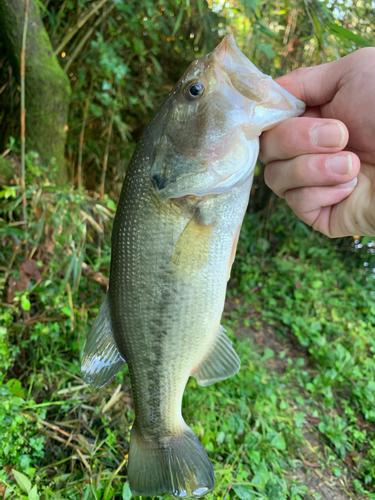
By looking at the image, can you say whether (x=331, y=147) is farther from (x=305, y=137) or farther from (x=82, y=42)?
(x=82, y=42)

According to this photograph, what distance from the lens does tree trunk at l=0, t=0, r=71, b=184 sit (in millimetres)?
2146

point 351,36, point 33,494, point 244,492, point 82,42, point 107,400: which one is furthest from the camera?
point 82,42

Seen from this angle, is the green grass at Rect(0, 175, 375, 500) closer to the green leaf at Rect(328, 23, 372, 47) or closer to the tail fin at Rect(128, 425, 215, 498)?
the tail fin at Rect(128, 425, 215, 498)

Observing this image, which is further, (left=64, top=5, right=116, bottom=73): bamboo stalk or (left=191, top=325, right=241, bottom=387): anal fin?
(left=64, top=5, right=116, bottom=73): bamboo stalk

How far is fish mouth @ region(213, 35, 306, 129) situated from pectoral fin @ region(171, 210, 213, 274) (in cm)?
37

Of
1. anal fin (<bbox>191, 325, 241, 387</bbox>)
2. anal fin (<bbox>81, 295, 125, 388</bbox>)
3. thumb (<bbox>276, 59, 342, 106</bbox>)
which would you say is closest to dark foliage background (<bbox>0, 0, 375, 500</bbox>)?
thumb (<bbox>276, 59, 342, 106</bbox>)

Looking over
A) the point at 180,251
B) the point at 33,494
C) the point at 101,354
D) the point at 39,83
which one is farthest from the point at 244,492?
the point at 39,83

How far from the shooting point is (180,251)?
108 centimetres

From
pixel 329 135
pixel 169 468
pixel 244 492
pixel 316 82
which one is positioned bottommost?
pixel 244 492

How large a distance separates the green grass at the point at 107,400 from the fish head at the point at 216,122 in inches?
55.6

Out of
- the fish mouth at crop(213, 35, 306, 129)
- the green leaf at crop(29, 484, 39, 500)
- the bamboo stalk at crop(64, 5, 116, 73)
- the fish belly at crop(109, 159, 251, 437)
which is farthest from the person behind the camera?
the bamboo stalk at crop(64, 5, 116, 73)

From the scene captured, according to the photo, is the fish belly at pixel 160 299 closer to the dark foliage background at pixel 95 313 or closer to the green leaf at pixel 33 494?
the green leaf at pixel 33 494

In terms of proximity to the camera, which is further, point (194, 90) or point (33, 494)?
point (33, 494)

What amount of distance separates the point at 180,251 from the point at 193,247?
0.05 m
